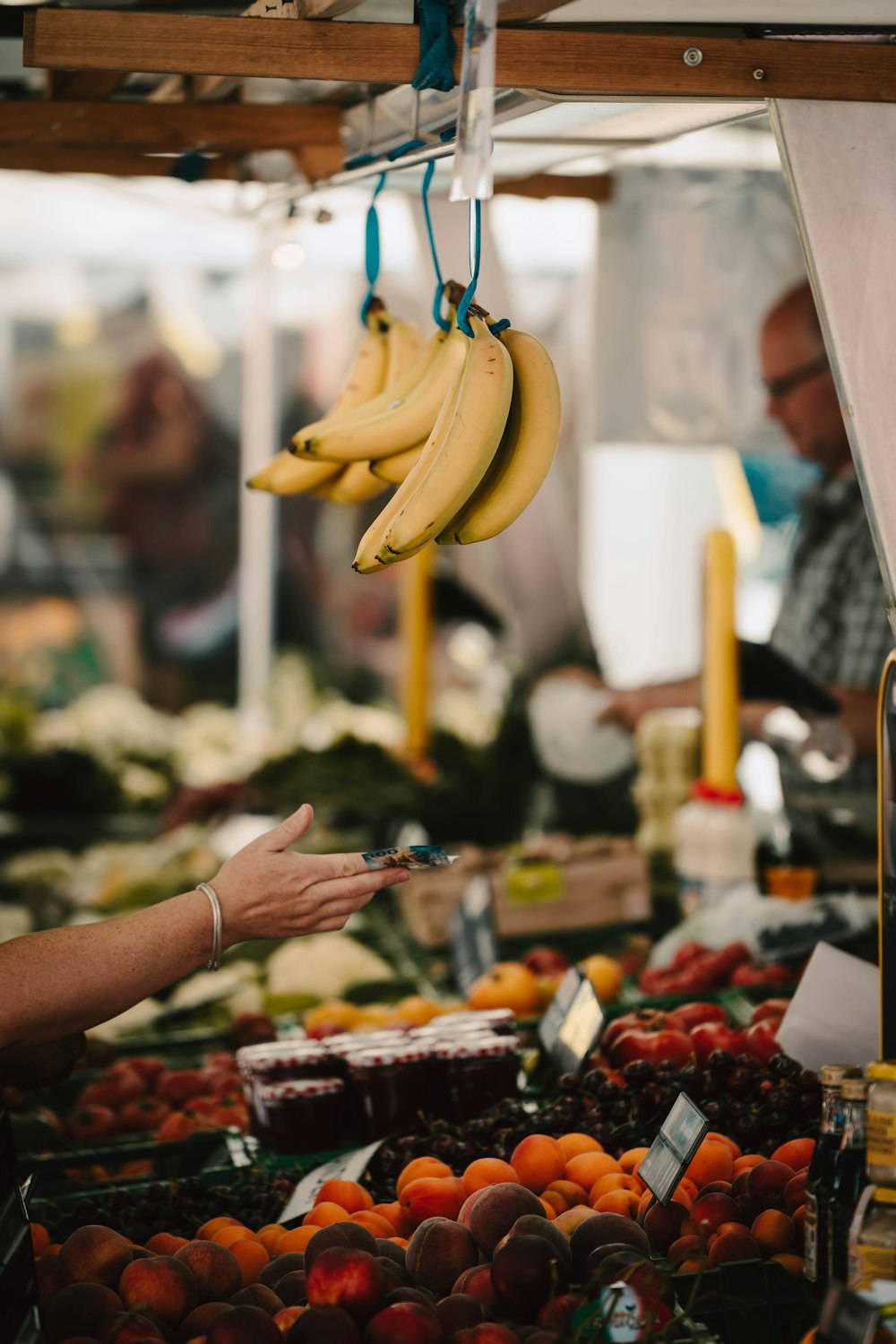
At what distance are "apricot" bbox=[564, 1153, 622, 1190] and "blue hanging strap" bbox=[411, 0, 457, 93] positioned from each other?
5.23 ft


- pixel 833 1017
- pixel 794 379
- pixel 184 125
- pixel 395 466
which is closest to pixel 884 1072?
pixel 833 1017

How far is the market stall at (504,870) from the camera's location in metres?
1.77

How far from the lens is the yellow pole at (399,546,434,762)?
5.49 meters

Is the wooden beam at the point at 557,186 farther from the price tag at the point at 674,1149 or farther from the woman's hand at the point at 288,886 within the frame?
the price tag at the point at 674,1149

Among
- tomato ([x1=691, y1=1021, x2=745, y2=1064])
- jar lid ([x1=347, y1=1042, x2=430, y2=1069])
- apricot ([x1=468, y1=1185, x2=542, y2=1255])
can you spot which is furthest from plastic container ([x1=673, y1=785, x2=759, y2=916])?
apricot ([x1=468, y1=1185, x2=542, y2=1255])

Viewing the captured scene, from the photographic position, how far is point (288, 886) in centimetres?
196

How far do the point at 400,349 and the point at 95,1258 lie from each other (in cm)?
176

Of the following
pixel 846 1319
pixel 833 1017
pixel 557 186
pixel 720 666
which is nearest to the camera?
pixel 846 1319

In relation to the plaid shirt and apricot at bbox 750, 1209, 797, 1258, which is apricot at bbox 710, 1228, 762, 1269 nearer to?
apricot at bbox 750, 1209, 797, 1258

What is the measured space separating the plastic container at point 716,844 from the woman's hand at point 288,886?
1575 mm

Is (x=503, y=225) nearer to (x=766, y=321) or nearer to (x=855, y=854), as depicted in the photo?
(x=766, y=321)

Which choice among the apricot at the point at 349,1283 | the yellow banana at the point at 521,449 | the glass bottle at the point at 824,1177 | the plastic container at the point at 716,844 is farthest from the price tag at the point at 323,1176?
the plastic container at the point at 716,844

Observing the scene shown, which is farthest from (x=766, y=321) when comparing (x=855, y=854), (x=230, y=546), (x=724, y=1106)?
(x=230, y=546)

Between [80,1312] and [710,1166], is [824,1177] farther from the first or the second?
[80,1312]
